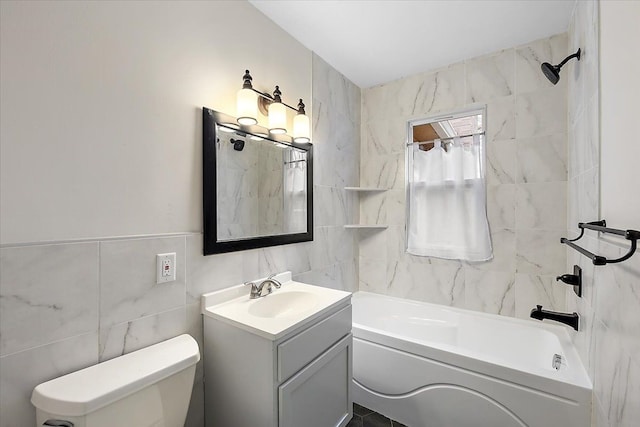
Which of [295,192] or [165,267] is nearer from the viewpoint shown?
[165,267]

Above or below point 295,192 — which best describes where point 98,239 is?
below

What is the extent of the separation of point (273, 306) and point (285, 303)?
0.09 metres

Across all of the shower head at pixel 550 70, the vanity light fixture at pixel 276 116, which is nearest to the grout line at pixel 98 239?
the vanity light fixture at pixel 276 116

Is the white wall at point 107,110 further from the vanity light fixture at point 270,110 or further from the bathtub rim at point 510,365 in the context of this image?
the bathtub rim at point 510,365

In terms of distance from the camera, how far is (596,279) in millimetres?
1243

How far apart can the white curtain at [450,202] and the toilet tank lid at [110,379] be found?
2.07 meters

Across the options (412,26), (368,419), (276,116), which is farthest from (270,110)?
(368,419)

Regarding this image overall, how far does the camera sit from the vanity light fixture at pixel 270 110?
1.53 m

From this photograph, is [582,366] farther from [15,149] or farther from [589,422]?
[15,149]

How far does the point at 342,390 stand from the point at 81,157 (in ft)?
5.56

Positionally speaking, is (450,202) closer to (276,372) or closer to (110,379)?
(276,372)

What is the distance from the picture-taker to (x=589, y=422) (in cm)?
132

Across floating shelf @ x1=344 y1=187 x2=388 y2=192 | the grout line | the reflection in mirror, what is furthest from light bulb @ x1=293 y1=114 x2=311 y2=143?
the grout line

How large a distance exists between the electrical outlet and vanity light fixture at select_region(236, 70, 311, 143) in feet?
2.69
